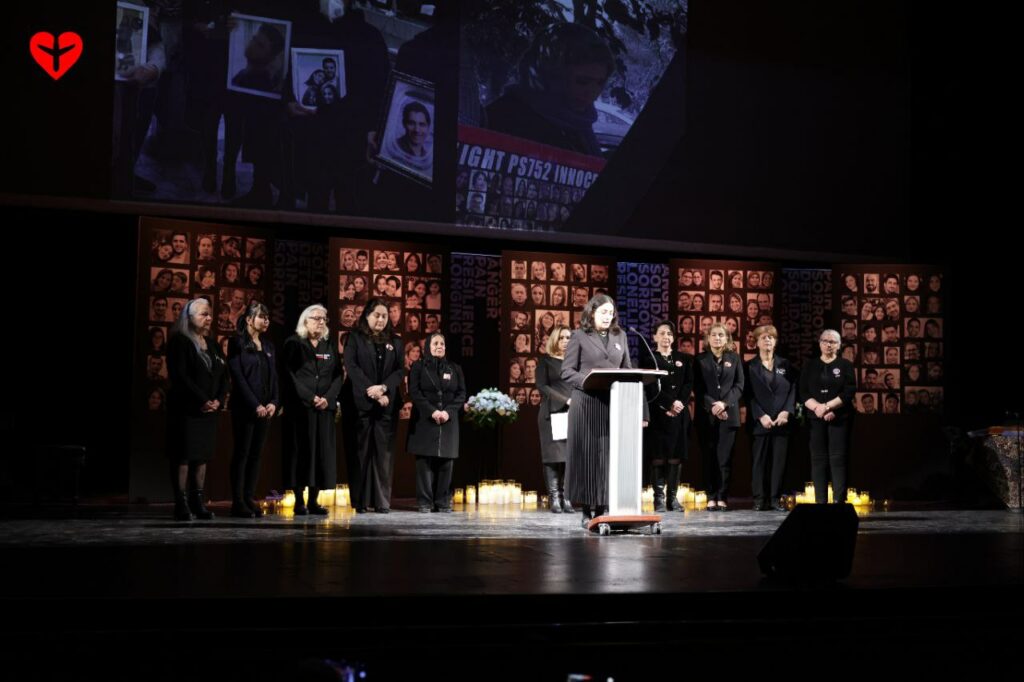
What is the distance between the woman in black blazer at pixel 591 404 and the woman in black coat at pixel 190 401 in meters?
2.55

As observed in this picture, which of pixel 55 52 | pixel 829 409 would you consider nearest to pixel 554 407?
pixel 829 409

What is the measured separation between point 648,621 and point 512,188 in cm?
705

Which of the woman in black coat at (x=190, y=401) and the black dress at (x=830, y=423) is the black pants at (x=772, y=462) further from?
the woman in black coat at (x=190, y=401)

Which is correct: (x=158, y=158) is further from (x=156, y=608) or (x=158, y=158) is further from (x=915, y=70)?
(x=915, y=70)

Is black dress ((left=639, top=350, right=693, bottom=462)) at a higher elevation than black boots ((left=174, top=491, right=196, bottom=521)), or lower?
higher

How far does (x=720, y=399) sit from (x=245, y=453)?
14.2 ft

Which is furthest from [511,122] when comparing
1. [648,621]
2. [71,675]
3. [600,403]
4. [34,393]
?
[71,675]

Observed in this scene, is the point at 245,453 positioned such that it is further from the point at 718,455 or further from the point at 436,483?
the point at 718,455

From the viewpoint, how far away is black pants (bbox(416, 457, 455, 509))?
9.48 metres

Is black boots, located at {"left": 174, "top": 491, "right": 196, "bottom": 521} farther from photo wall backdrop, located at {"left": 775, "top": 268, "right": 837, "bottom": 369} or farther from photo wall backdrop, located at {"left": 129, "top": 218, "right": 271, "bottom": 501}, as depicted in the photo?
photo wall backdrop, located at {"left": 775, "top": 268, "right": 837, "bottom": 369}

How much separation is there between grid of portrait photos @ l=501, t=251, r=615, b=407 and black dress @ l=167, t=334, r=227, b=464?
3.91 m

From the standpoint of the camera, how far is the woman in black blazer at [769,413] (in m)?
9.91

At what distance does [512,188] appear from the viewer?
11.1m

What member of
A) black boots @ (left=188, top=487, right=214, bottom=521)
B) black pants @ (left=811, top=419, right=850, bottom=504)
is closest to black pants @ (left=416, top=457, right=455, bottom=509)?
black boots @ (left=188, top=487, right=214, bottom=521)
